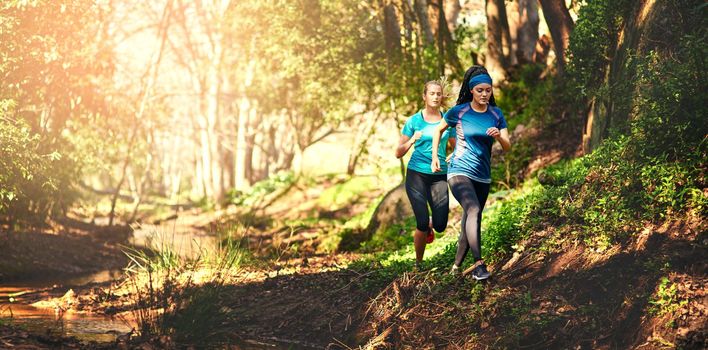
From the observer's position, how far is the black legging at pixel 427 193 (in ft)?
27.3

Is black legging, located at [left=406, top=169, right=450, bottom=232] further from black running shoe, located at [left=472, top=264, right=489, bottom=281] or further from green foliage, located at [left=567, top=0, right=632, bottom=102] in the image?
green foliage, located at [left=567, top=0, right=632, bottom=102]

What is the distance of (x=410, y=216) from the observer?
1614 centimetres

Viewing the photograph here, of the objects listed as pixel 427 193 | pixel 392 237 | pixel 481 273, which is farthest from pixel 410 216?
pixel 481 273

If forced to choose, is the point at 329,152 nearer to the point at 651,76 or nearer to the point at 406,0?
the point at 406,0

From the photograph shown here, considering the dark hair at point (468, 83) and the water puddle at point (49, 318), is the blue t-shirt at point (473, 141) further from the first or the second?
the water puddle at point (49, 318)

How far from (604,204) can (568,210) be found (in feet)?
2.18

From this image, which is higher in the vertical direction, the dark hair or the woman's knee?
the dark hair

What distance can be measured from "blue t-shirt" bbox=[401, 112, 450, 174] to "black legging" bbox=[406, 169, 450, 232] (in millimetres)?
79

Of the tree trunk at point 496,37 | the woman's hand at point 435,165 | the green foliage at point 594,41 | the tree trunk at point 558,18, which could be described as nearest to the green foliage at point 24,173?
the woman's hand at point 435,165

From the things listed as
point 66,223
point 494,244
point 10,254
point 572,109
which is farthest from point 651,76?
point 66,223

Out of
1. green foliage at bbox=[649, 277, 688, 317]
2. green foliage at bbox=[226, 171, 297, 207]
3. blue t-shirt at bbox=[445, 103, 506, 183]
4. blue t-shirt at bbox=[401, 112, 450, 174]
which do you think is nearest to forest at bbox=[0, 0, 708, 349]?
green foliage at bbox=[649, 277, 688, 317]

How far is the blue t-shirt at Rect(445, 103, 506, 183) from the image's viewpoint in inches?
291

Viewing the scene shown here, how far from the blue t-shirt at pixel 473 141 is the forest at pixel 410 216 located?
0.39 meters

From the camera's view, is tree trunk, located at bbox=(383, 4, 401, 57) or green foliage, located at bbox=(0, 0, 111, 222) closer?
green foliage, located at bbox=(0, 0, 111, 222)
